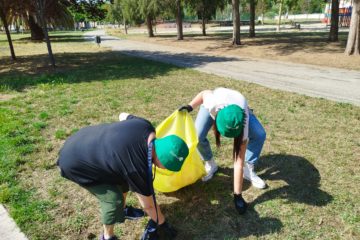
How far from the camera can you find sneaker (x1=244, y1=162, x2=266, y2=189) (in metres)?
3.96

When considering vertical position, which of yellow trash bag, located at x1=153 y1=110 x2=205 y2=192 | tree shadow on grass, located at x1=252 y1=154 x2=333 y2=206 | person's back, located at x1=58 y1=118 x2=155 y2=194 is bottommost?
tree shadow on grass, located at x1=252 y1=154 x2=333 y2=206

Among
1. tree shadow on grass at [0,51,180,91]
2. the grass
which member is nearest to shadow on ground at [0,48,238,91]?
tree shadow on grass at [0,51,180,91]

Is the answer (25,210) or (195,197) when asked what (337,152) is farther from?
(25,210)

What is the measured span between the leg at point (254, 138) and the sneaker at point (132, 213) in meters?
1.47

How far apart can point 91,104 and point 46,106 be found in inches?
40.1

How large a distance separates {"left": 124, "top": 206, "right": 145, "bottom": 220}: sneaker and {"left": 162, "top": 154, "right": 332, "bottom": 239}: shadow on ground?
0.28 meters

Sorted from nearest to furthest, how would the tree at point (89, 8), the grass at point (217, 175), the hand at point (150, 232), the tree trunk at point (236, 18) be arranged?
1. the hand at point (150, 232)
2. the grass at point (217, 175)
3. the tree at point (89, 8)
4. the tree trunk at point (236, 18)

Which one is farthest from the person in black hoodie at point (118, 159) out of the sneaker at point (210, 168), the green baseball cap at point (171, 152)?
the sneaker at point (210, 168)

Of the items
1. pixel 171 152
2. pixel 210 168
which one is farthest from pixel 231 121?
pixel 210 168

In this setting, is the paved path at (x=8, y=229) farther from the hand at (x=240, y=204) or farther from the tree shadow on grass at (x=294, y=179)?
the tree shadow on grass at (x=294, y=179)

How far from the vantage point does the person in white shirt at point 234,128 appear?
282cm

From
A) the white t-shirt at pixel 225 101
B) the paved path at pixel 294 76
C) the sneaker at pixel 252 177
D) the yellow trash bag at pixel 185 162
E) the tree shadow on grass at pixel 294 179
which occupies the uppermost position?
the white t-shirt at pixel 225 101

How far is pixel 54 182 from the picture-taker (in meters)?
4.17

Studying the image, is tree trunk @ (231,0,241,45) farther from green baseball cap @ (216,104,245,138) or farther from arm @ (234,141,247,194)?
green baseball cap @ (216,104,245,138)
